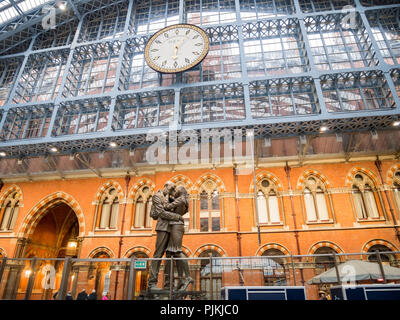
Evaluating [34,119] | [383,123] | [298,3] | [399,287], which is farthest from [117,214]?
[298,3]

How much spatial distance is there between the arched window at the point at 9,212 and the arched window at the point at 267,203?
1748cm

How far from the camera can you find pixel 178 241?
8188 millimetres

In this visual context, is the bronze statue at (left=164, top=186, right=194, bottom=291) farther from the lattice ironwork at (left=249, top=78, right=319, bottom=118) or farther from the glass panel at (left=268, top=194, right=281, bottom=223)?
the lattice ironwork at (left=249, top=78, right=319, bottom=118)

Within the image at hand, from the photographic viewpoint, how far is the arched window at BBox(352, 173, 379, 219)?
15405 millimetres

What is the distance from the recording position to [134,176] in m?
18.5

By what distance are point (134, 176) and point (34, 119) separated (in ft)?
28.6

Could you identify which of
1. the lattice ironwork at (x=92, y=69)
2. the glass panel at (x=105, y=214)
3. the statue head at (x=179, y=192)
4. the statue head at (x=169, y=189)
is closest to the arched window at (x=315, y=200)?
the statue head at (x=179, y=192)

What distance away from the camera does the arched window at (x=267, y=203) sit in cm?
1591

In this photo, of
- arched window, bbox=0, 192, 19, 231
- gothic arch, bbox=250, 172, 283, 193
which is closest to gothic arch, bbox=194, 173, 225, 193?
gothic arch, bbox=250, 172, 283, 193

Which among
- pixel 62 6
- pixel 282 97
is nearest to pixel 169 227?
pixel 282 97

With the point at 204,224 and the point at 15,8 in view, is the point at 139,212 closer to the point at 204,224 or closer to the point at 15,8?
the point at 204,224

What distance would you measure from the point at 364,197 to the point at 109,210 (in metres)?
16.5
